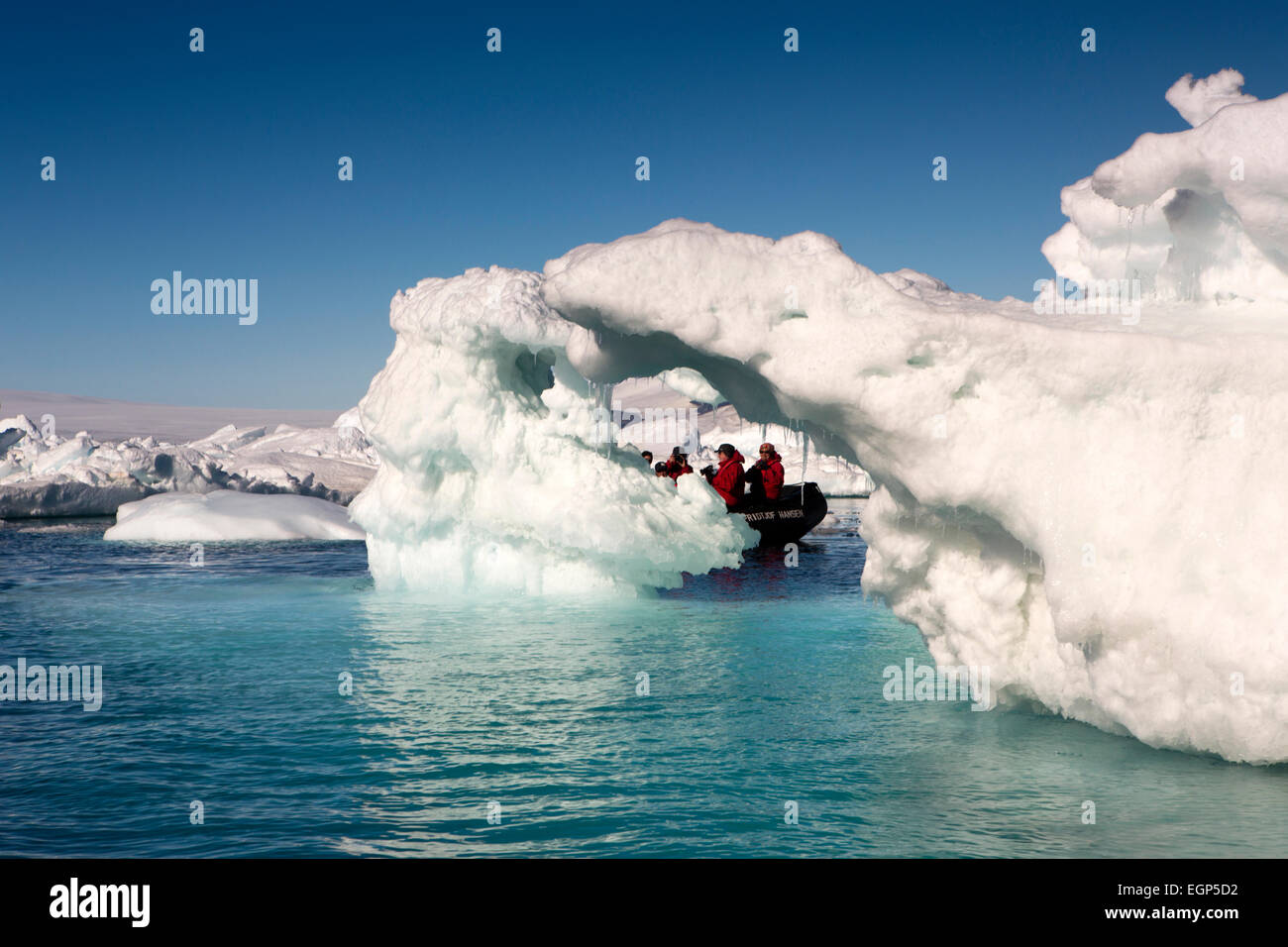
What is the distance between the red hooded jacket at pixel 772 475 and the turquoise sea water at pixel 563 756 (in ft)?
23.6

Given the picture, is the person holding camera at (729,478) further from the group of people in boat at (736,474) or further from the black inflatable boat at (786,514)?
the black inflatable boat at (786,514)

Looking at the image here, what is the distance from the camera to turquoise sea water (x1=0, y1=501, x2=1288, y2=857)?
190 inches

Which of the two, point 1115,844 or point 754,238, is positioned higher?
point 754,238

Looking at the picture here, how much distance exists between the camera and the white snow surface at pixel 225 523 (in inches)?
912

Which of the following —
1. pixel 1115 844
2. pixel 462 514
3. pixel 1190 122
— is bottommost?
pixel 1115 844

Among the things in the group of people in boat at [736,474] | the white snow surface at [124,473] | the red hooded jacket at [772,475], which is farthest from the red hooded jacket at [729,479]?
the white snow surface at [124,473]

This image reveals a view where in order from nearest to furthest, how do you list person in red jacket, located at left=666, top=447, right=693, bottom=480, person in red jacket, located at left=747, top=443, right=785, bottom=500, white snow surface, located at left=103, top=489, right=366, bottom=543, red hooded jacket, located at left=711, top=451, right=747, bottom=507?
person in red jacket, located at left=666, top=447, right=693, bottom=480 → red hooded jacket, located at left=711, top=451, right=747, bottom=507 → person in red jacket, located at left=747, top=443, right=785, bottom=500 → white snow surface, located at left=103, top=489, right=366, bottom=543

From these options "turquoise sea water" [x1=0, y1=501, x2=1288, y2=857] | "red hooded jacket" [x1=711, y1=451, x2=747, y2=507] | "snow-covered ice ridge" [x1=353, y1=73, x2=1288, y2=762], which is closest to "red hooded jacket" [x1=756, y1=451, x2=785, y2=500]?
"red hooded jacket" [x1=711, y1=451, x2=747, y2=507]

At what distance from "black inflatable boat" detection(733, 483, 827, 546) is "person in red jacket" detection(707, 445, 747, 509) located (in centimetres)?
75

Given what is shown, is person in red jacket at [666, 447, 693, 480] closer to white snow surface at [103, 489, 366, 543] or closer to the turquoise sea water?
the turquoise sea water

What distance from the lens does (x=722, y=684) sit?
26.9ft
